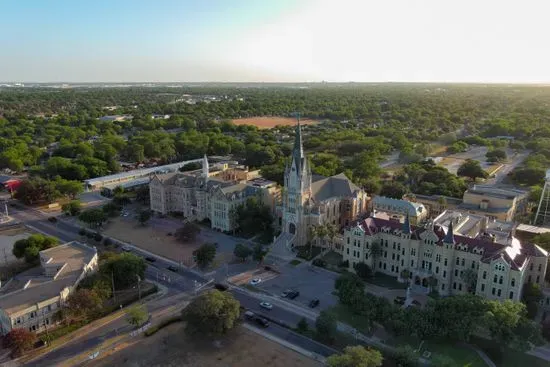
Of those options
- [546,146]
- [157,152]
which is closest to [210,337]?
[157,152]

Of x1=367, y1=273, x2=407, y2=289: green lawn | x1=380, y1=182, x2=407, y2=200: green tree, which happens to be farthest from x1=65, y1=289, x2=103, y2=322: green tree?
x1=380, y1=182, x2=407, y2=200: green tree

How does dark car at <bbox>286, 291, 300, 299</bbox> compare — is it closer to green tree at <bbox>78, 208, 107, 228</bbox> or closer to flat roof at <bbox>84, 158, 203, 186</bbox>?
green tree at <bbox>78, 208, 107, 228</bbox>

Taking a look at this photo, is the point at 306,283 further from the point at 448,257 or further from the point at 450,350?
the point at 450,350

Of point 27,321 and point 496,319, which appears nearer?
point 496,319

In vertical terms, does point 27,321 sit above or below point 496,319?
below

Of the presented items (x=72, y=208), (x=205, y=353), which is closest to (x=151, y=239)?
(x=72, y=208)

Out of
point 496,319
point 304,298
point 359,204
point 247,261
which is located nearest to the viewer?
point 496,319

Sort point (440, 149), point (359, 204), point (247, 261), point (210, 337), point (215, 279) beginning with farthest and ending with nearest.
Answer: point (440, 149) < point (359, 204) < point (247, 261) < point (215, 279) < point (210, 337)

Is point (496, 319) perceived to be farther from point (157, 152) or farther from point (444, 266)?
point (157, 152)

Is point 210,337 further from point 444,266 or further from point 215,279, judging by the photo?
point 444,266
